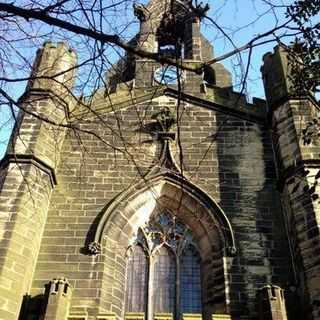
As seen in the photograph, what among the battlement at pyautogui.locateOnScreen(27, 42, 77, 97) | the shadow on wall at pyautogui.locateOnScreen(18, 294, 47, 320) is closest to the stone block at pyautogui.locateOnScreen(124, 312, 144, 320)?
the shadow on wall at pyautogui.locateOnScreen(18, 294, 47, 320)

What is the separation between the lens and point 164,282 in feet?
29.0

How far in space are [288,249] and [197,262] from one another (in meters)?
1.63

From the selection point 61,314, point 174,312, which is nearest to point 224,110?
point 174,312

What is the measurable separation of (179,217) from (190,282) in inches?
51.7

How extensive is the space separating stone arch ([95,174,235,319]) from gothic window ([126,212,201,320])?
0.16m

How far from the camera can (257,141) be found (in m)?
10.5

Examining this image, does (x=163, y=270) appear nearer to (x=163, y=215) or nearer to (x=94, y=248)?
(x=163, y=215)

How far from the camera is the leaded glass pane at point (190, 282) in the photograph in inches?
335

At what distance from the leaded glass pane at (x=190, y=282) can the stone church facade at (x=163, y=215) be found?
0.02m

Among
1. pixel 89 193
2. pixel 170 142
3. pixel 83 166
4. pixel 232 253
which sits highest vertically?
pixel 170 142

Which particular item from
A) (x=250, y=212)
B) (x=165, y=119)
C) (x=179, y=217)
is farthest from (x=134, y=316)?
Result: (x=165, y=119)

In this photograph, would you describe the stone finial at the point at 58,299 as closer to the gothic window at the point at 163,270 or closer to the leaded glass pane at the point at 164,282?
the gothic window at the point at 163,270

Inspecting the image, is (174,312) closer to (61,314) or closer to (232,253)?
(232,253)

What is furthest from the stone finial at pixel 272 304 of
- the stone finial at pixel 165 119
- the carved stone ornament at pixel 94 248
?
the stone finial at pixel 165 119
